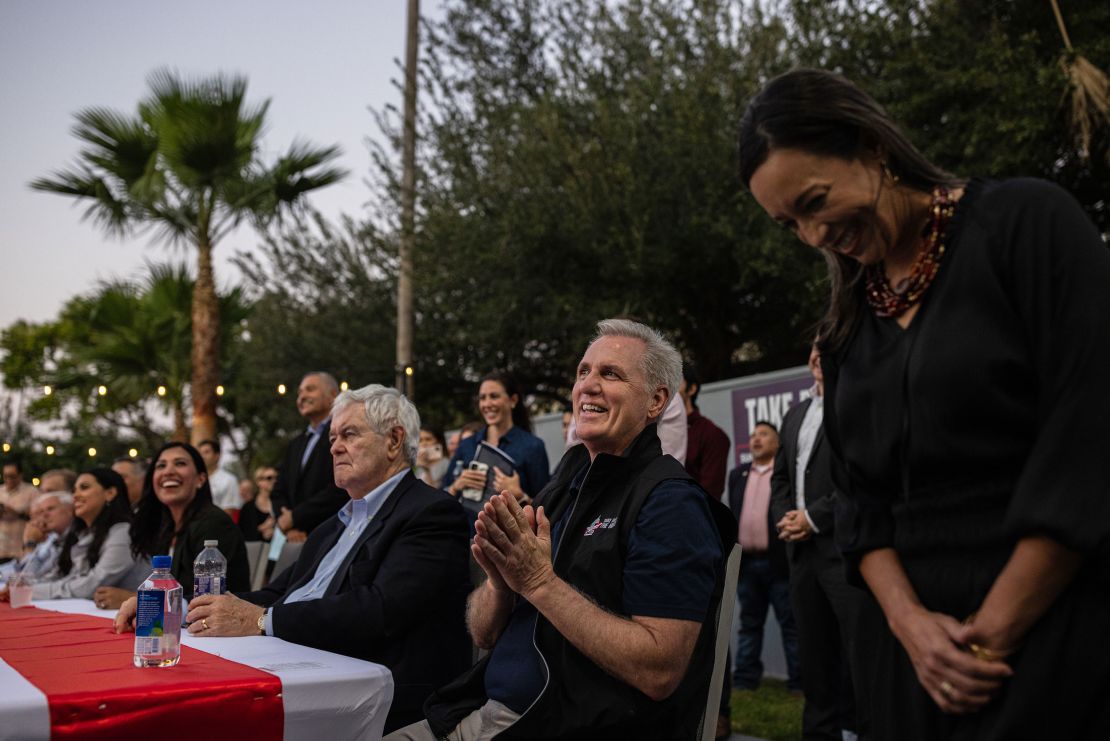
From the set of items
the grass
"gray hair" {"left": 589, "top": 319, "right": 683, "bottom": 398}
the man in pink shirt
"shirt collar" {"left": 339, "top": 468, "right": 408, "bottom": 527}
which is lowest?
the grass

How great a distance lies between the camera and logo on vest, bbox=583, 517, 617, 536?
244 centimetres

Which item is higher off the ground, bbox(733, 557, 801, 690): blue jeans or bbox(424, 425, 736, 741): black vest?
bbox(424, 425, 736, 741): black vest

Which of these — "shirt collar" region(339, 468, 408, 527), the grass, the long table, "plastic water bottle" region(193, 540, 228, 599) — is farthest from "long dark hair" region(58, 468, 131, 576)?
the grass

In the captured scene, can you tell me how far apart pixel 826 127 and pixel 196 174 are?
14866 millimetres

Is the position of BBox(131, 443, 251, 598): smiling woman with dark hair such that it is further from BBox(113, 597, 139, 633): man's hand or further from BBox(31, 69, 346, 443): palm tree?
BBox(31, 69, 346, 443): palm tree

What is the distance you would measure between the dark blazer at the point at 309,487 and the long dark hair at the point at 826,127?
435 centimetres

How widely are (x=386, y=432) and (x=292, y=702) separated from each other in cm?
161

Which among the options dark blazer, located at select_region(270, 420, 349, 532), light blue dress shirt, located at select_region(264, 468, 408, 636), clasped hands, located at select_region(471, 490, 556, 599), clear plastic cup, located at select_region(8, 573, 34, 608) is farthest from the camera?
dark blazer, located at select_region(270, 420, 349, 532)

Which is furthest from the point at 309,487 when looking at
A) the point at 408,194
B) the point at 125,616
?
the point at 408,194

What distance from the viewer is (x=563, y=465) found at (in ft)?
9.46

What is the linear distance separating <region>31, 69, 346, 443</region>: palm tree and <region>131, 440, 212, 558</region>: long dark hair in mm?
10168

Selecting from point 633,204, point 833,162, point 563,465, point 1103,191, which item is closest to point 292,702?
point 563,465

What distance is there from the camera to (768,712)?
593 centimetres

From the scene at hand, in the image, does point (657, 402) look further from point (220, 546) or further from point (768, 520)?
point (768, 520)
